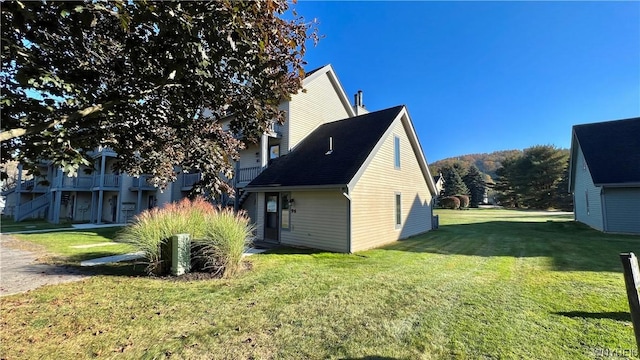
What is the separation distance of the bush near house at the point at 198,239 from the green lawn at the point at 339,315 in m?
0.58

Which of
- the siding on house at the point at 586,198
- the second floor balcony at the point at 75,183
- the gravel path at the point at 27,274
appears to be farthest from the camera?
the second floor balcony at the point at 75,183

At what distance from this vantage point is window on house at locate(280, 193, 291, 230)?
11867 millimetres

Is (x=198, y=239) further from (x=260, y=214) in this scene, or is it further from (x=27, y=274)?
(x=260, y=214)

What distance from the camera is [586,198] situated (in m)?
17.5

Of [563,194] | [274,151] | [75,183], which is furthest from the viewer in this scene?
[563,194]

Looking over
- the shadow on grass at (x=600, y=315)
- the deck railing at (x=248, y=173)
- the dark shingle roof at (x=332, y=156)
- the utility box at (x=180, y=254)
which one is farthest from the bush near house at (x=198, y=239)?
the deck railing at (x=248, y=173)

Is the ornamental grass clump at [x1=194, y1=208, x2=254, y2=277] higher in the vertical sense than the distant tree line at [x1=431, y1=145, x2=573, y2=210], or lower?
lower

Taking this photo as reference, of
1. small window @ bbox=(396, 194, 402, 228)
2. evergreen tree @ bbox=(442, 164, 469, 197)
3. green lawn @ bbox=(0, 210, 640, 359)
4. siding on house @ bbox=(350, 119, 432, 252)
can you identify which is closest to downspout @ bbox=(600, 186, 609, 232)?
siding on house @ bbox=(350, 119, 432, 252)

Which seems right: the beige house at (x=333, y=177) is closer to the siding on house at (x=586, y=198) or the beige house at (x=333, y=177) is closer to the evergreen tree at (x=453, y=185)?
the siding on house at (x=586, y=198)

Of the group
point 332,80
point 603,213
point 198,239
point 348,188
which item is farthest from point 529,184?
point 198,239

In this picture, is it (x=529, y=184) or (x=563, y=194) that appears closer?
(x=563, y=194)

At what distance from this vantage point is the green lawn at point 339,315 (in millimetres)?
3449

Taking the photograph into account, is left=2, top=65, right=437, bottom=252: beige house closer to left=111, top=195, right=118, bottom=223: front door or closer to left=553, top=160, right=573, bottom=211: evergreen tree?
left=111, top=195, right=118, bottom=223: front door

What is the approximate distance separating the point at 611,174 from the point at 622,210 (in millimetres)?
1822
